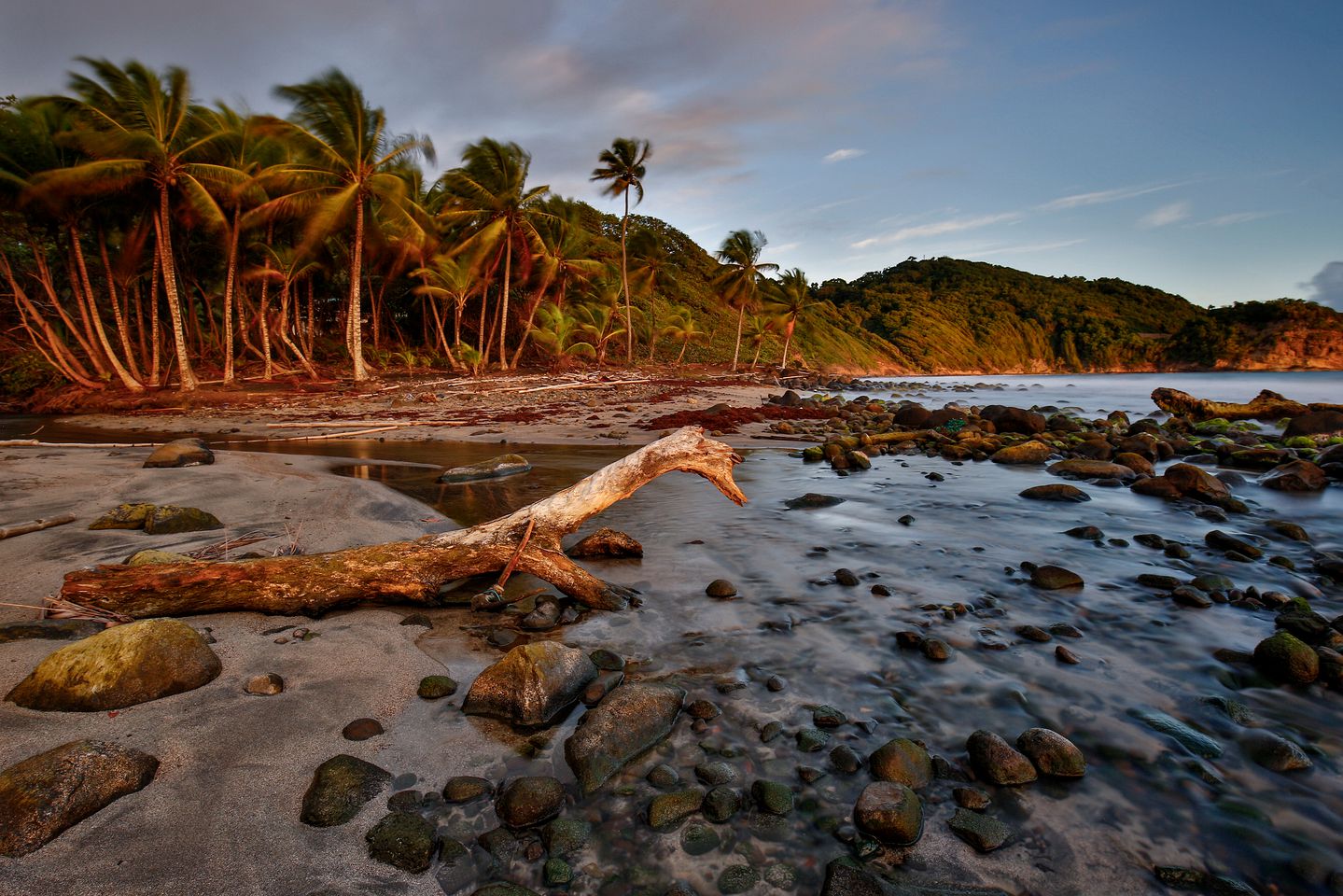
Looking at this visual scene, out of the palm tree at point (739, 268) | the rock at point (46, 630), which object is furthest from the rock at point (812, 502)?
the palm tree at point (739, 268)

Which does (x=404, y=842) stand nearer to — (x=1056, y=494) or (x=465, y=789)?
(x=465, y=789)

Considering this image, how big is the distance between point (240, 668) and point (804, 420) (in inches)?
641

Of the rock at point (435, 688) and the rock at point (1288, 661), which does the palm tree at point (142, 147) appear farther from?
the rock at point (1288, 661)

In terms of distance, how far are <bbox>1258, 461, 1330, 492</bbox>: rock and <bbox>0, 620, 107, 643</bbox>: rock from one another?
13869 mm

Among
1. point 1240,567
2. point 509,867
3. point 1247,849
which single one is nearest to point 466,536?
point 509,867

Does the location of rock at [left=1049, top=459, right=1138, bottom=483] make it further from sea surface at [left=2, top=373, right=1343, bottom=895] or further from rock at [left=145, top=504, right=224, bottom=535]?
rock at [left=145, top=504, right=224, bottom=535]

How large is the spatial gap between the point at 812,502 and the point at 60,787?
712 cm

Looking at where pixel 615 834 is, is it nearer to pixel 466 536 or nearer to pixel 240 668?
pixel 240 668

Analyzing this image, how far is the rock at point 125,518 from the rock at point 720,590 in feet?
→ 17.7

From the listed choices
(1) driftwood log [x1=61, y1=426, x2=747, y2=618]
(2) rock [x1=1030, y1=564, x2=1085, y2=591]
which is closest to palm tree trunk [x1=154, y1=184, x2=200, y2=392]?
(1) driftwood log [x1=61, y1=426, x2=747, y2=618]

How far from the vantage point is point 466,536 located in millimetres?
4438

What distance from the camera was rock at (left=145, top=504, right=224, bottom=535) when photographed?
515 centimetres

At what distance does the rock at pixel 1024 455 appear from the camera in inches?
440

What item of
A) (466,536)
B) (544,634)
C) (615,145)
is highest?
(615,145)
